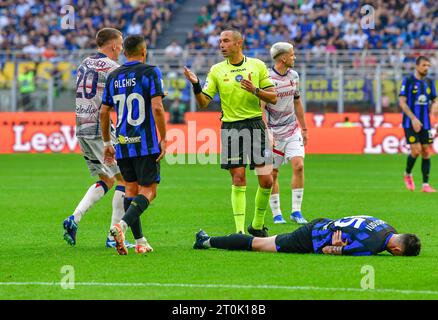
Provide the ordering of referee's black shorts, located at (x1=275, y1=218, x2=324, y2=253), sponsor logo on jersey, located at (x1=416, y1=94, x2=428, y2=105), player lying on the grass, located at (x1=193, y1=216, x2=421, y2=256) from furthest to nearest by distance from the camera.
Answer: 1. sponsor logo on jersey, located at (x1=416, y1=94, x2=428, y2=105)
2. referee's black shorts, located at (x1=275, y1=218, x2=324, y2=253)
3. player lying on the grass, located at (x1=193, y1=216, x2=421, y2=256)

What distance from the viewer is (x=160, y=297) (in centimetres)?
818

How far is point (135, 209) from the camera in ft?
35.2

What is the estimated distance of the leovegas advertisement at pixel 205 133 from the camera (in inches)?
1255

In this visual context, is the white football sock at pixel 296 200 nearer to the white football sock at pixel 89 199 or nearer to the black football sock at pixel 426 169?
the white football sock at pixel 89 199

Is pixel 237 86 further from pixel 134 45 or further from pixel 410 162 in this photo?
pixel 410 162

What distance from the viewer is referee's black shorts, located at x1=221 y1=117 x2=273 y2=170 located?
478 inches

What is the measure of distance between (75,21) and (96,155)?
100 ft

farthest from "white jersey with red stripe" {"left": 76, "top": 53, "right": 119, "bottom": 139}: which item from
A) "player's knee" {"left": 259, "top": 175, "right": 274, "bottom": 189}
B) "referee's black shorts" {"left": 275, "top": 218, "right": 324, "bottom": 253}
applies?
"referee's black shorts" {"left": 275, "top": 218, "right": 324, "bottom": 253}

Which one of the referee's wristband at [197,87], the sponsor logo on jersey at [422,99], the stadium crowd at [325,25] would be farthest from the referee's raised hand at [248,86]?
the stadium crowd at [325,25]

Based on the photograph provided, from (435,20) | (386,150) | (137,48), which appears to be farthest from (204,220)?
(435,20)

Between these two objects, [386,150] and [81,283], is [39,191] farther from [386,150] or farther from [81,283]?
[386,150]

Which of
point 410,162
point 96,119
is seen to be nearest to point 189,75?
point 96,119

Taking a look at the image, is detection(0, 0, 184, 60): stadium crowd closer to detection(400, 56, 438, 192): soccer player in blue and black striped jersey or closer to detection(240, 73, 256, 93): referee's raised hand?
detection(400, 56, 438, 192): soccer player in blue and black striped jersey

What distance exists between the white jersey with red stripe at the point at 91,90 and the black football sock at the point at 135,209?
5.34ft
